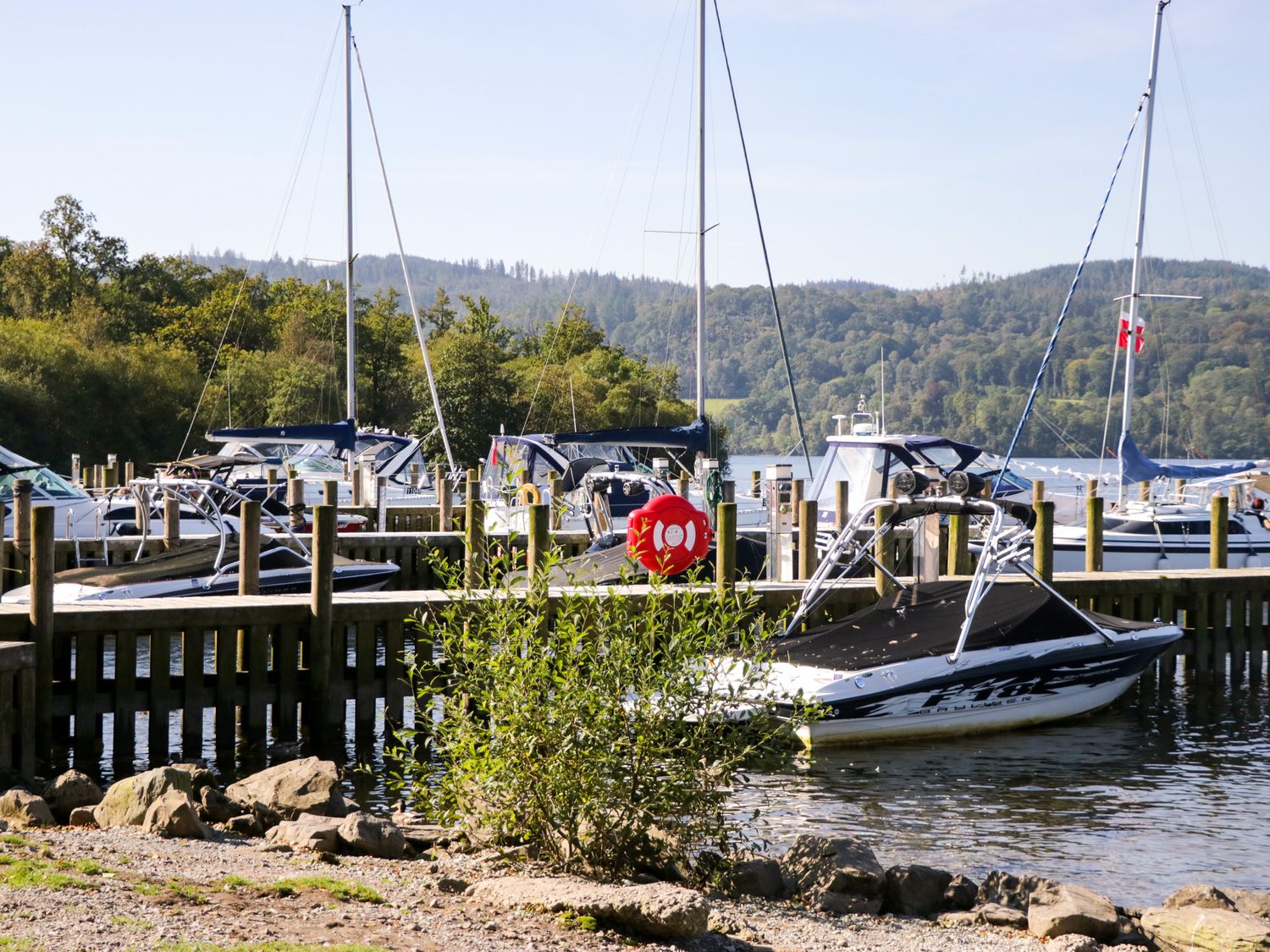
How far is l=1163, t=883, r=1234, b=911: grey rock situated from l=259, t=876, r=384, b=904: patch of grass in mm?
5543

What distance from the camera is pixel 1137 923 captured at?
9.60 meters

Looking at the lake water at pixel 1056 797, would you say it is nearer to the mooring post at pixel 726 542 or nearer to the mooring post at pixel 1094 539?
the mooring post at pixel 726 542

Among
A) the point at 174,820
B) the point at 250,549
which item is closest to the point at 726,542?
the point at 250,549

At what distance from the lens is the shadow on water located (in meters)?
12.2

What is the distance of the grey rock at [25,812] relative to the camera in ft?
34.6

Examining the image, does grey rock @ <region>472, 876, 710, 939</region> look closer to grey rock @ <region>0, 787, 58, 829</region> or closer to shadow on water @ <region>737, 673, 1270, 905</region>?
grey rock @ <region>0, 787, 58, 829</region>

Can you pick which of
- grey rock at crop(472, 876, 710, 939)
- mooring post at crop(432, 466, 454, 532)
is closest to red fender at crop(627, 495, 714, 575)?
grey rock at crop(472, 876, 710, 939)

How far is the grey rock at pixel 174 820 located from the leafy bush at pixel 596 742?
163cm

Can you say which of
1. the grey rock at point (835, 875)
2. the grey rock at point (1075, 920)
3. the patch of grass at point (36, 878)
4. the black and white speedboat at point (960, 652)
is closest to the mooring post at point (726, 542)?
the black and white speedboat at point (960, 652)

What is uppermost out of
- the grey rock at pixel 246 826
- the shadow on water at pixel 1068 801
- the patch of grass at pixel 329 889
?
the patch of grass at pixel 329 889

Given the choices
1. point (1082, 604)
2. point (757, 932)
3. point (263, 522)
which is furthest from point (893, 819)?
point (263, 522)

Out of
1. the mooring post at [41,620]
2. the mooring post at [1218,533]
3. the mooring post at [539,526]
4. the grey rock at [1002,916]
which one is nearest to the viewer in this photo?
the grey rock at [1002,916]

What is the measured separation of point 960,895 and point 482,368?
185ft

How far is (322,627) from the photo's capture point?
1534 centimetres
